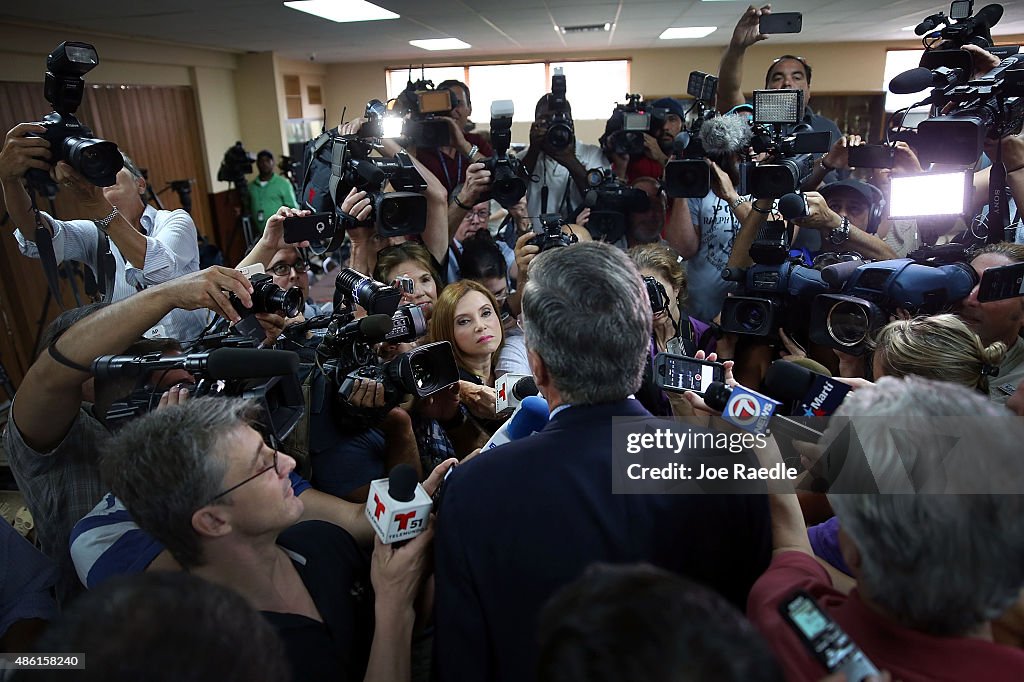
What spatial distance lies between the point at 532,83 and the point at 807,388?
9175mm

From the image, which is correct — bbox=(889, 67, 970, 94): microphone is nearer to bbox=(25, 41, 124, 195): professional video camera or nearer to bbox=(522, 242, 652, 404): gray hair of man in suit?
bbox=(522, 242, 652, 404): gray hair of man in suit

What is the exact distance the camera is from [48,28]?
4.54 m

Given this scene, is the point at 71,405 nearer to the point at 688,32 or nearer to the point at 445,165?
the point at 445,165

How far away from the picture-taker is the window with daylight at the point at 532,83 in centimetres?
912

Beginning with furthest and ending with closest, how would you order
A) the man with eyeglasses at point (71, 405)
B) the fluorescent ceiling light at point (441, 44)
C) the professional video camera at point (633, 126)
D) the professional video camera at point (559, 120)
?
the fluorescent ceiling light at point (441, 44) → the professional video camera at point (633, 126) → the professional video camera at point (559, 120) → the man with eyeglasses at point (71, 405)

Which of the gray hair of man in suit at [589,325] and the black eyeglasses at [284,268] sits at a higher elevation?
the gray hair of man in suit at [589,325]

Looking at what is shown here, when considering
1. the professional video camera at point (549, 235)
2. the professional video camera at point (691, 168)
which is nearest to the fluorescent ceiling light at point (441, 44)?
the professional video camera at point (691, 168)

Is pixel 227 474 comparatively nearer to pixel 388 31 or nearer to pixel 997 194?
pixel 997 194

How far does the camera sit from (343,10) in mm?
4668

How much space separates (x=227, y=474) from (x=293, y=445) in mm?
434

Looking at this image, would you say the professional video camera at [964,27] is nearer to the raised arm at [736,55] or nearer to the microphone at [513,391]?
the raised arm at [736,55]

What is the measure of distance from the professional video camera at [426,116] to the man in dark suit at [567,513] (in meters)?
1.93

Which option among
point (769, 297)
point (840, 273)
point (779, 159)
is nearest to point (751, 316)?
point (769, 297)

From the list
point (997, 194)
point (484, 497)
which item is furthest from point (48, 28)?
point (997, 194)
